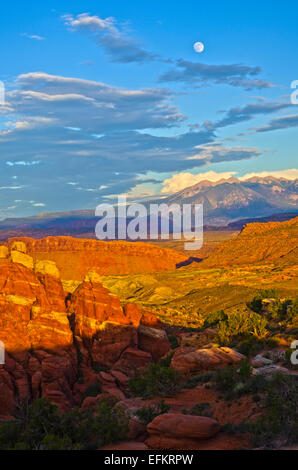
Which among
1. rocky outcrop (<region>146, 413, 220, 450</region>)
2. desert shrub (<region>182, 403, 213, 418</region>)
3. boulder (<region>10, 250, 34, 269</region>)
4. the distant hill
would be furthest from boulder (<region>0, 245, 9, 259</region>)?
the distant hill

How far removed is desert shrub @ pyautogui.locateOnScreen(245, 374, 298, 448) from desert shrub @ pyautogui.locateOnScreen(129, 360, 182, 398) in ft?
18.9

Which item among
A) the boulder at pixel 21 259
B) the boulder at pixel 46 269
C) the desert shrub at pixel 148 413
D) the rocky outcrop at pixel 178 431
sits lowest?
the desert shrub at pixel 148 413

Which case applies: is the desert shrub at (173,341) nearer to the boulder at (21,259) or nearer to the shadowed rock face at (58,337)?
the shadowed rock face at (58,337)

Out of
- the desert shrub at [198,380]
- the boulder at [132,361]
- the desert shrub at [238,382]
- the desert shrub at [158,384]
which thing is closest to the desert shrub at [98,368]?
the boulder at [132,361]

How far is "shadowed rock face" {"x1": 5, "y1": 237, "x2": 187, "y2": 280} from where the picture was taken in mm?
144750

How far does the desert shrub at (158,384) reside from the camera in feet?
72.0

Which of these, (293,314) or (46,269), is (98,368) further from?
(293,314)

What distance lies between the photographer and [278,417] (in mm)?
15094

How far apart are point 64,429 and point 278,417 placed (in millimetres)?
7729

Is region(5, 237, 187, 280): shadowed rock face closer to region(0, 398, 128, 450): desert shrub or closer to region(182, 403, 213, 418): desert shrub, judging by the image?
region(182, 403, 213, 418): desert shrub

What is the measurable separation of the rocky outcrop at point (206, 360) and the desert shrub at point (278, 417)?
7602mm

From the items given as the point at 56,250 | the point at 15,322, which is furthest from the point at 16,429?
the point at 56,250
